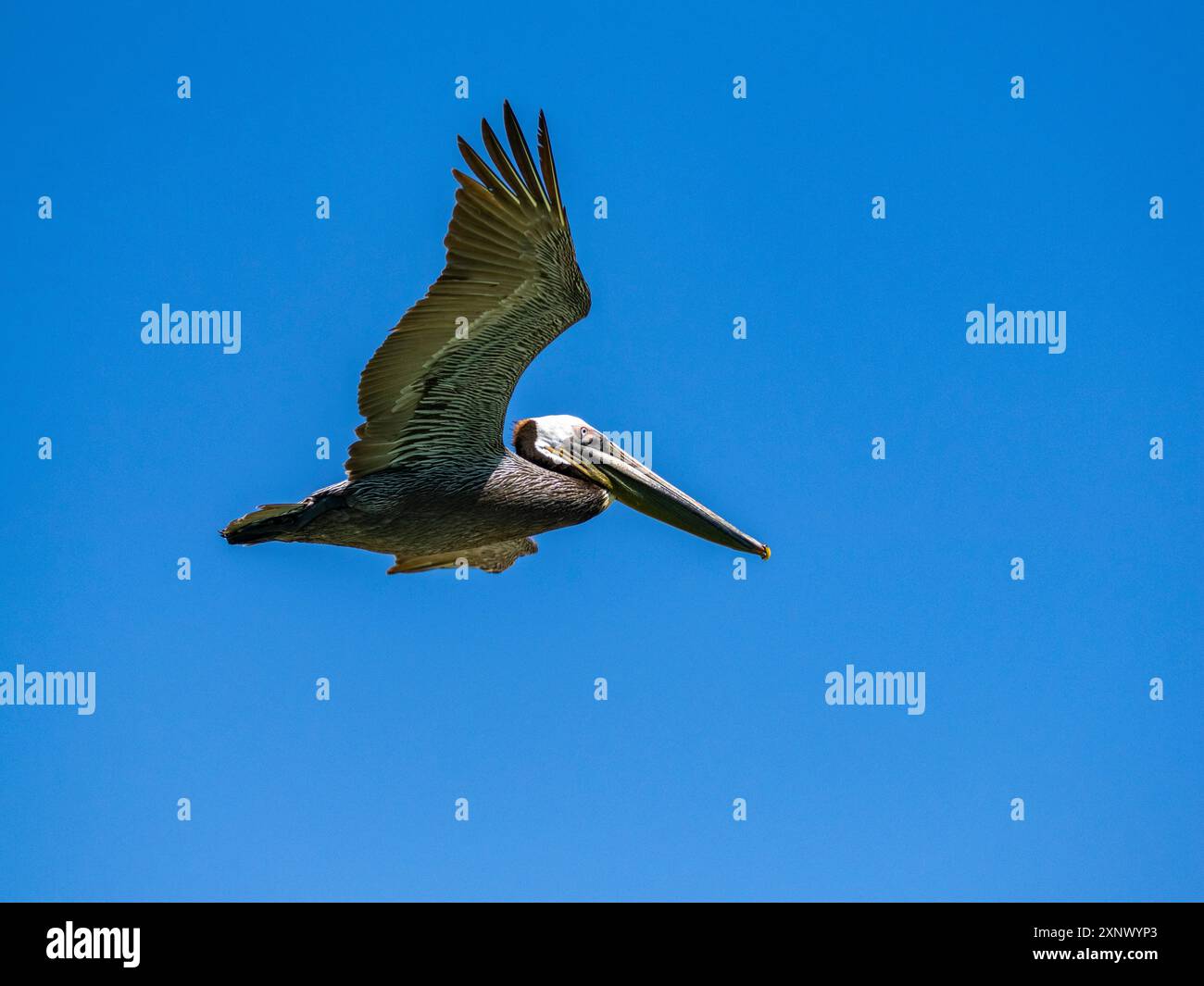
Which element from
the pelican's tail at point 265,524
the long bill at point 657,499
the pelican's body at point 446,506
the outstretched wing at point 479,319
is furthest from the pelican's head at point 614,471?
the pelican's tail at point 265,524

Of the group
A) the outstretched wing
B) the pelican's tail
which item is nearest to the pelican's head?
the outstretched wing

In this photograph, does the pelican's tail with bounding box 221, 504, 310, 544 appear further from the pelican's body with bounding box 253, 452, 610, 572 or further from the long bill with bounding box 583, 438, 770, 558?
the long bill with bounding box 583, 438, 770, 558

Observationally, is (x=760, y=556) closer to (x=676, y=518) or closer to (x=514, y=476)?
(x=676, y=518)

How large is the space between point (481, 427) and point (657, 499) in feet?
4.72

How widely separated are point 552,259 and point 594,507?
6.05 ft

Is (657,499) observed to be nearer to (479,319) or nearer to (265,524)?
(479,319)

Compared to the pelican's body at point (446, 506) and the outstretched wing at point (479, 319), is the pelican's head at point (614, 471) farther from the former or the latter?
the outstretched wing at point (479, 319)

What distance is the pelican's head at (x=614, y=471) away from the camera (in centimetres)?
930

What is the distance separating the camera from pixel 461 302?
8023 millimetres

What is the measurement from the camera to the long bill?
9.45 m

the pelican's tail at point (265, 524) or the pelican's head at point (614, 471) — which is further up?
the pelican's head at point (614, 471)
